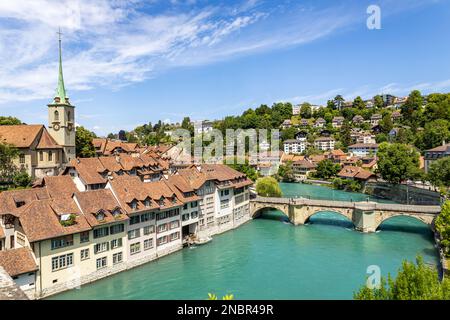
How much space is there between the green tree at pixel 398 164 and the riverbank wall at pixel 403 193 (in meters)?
2.08

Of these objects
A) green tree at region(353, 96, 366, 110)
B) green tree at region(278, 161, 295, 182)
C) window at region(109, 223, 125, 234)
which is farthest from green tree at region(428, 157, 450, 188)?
green tree at region(353, 96, 366, 110)

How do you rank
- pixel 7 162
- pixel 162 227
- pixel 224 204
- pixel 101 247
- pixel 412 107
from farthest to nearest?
pixel 412 107
pixel 224 204
pixel 7 162
pixel 162 227
pixel 101 247

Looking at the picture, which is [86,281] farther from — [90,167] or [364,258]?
[364,258]

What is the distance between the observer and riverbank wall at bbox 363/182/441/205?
56.9 m

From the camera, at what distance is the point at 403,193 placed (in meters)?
65.7

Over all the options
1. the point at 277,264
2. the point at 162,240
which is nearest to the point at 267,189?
the point at 277,264

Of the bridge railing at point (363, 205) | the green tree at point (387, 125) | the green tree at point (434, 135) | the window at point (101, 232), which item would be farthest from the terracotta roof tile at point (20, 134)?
the green tree at point (387, 125)

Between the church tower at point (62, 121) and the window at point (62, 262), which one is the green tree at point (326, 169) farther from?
the window at point (62, 262)

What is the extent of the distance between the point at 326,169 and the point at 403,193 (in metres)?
28.2

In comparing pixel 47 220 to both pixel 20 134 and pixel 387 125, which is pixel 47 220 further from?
pixel 387 125

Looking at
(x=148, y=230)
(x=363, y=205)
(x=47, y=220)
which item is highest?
(x=47, y=220)

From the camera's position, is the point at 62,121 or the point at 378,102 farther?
the point at 378,102

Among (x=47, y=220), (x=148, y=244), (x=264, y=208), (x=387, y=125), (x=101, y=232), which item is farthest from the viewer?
(x=387, y=125)

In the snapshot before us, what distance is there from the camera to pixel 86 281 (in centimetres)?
2942
